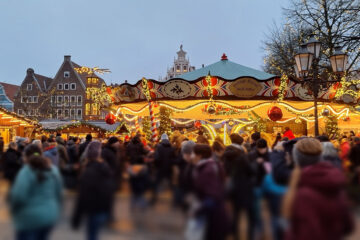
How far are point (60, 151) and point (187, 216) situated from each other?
2.91 metres

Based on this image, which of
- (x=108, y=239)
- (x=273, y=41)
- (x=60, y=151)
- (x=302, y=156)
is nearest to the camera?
(x=108, y=239)

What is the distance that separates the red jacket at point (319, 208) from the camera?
216 cm

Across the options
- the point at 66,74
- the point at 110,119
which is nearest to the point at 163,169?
the point at 110,119

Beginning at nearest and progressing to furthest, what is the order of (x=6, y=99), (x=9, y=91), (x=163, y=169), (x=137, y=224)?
(x=137, y=224)
(x=163, y=169)
(x=6, y=99)
(x=9, y=91)

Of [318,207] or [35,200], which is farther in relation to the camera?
[35,200]

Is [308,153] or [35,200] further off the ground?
[308,153]

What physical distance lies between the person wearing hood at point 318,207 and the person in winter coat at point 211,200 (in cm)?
48

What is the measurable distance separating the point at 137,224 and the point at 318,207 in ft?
4.53

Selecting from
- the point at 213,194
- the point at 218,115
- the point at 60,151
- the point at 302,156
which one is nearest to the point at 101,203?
the point at 213,194

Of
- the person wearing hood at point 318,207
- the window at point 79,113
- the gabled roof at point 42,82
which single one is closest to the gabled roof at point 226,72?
the person wearing hood at point 318,207

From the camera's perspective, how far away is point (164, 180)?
2.93m

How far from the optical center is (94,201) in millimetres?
2715

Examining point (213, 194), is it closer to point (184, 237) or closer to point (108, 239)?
point (184, 237)

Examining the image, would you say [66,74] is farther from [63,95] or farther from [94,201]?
[94,201]
